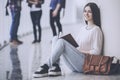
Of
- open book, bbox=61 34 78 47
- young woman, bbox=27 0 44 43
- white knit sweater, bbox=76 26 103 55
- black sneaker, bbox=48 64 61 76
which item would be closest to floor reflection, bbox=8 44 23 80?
young woman, bbox=27 0 44 43

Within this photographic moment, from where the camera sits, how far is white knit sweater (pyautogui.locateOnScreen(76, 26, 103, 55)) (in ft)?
9.56

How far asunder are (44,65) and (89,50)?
0.51 m

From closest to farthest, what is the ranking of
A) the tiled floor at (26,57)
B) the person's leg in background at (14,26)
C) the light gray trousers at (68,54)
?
the light gray trousers at (68,54), the tiled floor at (26,57), the person's leg in background at (14,26)

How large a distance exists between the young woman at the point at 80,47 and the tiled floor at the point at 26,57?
0.12 meters

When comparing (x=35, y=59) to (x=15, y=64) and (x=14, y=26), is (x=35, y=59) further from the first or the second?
(x=14, y=26)

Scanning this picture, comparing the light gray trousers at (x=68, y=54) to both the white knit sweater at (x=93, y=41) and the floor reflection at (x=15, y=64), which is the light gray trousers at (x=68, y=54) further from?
the floor reflection at (x=15, y=64)

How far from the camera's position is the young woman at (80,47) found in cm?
286

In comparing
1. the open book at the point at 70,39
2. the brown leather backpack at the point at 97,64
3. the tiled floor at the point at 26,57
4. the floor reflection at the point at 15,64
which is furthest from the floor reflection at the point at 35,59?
the brown leather backpack at the point at 97,64

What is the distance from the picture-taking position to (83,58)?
2811 millimetres

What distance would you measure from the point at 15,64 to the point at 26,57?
0.18 m

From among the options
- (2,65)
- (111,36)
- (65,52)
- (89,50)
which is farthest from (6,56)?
(111,36)

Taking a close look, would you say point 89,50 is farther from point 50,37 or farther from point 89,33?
point 50,37

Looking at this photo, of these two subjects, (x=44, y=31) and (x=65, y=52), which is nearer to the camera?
(x=65, y=52)

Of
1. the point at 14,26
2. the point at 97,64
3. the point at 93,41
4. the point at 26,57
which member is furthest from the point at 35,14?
the point at 97,64
